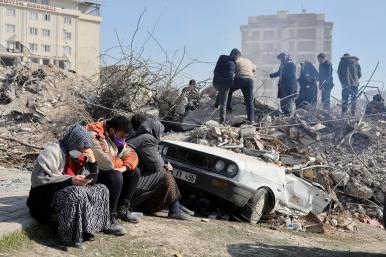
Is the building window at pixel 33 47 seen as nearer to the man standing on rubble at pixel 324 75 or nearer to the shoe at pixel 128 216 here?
the man standing on rubble at pixel 324 75

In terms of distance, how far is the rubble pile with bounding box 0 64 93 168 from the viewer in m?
9.61

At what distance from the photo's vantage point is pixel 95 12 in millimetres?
83625

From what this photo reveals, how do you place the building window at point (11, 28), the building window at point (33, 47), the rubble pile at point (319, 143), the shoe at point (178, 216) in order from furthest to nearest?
the building window at point (33, 47) < the building window at point (11, 28) < the rubble pile at point (319, 143) < the shoe at point (178, 216)

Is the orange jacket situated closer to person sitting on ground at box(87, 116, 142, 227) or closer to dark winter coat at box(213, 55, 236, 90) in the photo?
person sitting on ground at box(87, 116, 142, 227)

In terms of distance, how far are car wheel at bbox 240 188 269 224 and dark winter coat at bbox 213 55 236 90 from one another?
15.5 feet

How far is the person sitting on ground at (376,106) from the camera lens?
495 inches

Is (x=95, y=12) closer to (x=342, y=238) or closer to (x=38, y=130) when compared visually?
(x=38, y=130)

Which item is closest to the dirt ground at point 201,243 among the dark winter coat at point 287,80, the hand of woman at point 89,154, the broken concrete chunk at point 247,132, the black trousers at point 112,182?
the black trousers at point 112,182

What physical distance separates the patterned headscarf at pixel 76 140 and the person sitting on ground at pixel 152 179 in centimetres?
119

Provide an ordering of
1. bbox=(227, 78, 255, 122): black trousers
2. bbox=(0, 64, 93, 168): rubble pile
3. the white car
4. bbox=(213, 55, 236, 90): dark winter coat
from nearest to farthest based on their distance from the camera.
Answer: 1. the white car
2. bbox=(0, 64, 93, 168): rubble pile
3. bbox=(213, 55, 236, 90): dark winter coat
4. bbox=(227, 78, 255, 122): black trousers

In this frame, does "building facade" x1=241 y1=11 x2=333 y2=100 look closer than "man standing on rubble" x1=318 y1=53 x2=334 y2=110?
No

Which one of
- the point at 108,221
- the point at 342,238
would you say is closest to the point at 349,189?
the point at 342,238

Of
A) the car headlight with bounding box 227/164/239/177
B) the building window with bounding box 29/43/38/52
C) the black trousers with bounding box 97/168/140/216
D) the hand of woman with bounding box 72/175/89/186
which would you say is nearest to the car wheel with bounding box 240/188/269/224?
the car headlight with bounding box 227/164/239/177

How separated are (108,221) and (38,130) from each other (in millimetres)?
7587
